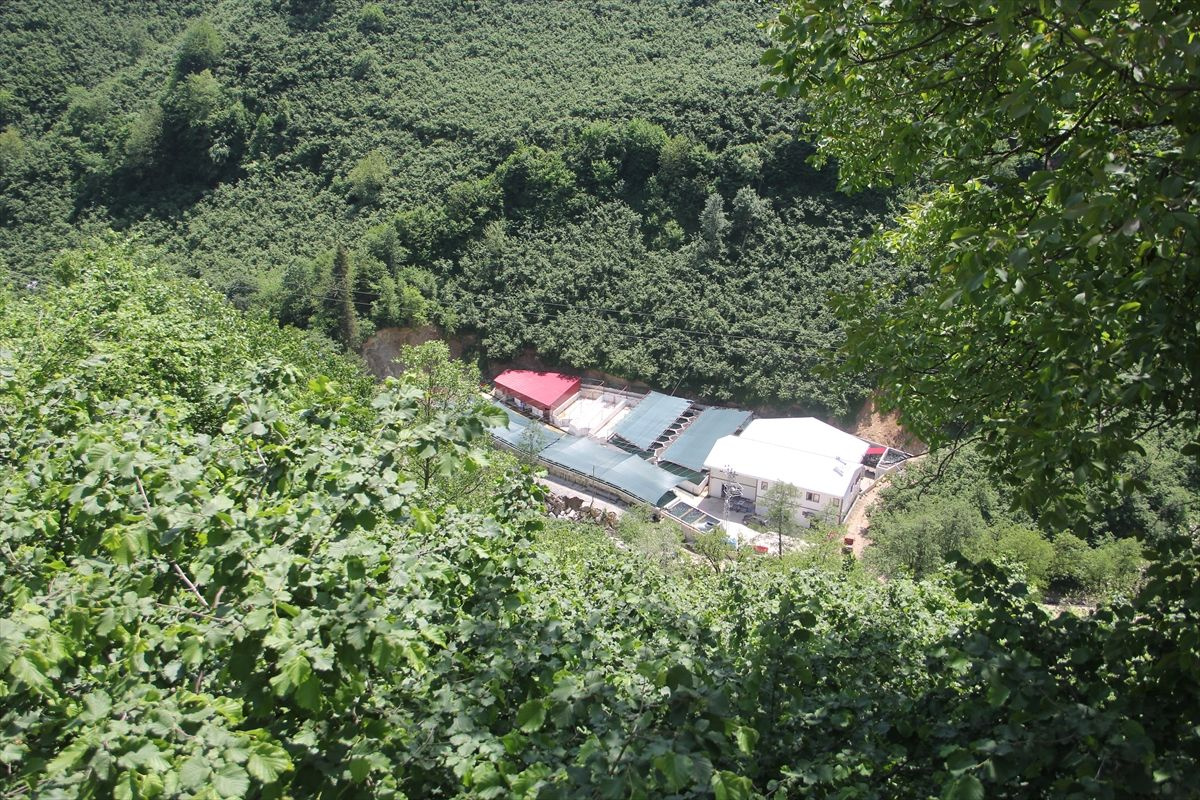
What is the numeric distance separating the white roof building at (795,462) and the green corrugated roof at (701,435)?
1.85 feet

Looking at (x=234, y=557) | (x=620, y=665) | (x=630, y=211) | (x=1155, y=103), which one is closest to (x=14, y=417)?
(x=234, y=557)

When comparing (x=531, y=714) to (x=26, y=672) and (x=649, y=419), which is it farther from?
(x=649, y=419)

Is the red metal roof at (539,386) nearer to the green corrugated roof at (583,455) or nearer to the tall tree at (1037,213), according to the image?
the green corrugated roof at (583,455)

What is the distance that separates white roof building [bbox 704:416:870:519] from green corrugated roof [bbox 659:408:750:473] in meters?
0.56

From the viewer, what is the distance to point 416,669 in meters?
3.52

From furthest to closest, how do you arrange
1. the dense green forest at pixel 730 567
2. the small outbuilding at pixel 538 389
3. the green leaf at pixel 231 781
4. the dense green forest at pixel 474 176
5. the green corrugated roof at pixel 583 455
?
1. the dense green forest at pixel 474 176
2. the small outbuilding at pixel 538 389
3. the green corrugated roof at pixel 583 455
4. the dense green forest at pixel 730 567
5. the green leaf at pixel 231 781

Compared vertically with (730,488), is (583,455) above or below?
below

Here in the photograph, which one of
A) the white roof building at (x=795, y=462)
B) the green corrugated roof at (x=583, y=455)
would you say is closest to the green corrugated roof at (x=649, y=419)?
the green corrugated roof at (x=583, y=455)

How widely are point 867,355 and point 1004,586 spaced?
210cm

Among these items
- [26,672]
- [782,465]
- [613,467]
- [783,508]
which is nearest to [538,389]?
[613,467]

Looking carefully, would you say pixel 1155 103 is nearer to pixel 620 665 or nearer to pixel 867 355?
pixel 867 355

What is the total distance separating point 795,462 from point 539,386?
11771 millimetres

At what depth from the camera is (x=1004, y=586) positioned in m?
4.20

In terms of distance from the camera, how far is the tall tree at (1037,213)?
3.30 m
